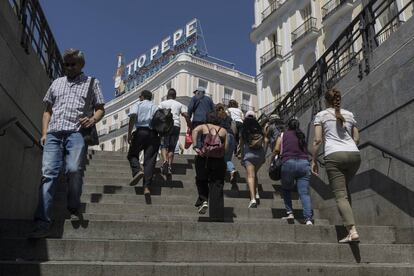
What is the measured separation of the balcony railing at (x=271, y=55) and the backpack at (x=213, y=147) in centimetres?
2894

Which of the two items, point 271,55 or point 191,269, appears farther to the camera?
point 271,55

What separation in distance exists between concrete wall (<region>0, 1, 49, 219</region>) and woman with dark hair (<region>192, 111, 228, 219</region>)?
2.50 m

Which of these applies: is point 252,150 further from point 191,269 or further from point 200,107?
point 191,269

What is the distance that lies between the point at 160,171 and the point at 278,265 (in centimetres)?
462

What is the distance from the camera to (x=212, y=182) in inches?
242

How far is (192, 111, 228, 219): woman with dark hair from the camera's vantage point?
603 centimetres

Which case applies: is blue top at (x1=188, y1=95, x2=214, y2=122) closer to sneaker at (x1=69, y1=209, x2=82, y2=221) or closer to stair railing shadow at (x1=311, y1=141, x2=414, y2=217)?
A: stair railing shadow at (x1=311, y1=141, x2=414, y2=217)

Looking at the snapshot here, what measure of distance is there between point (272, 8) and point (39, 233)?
34.3 meters

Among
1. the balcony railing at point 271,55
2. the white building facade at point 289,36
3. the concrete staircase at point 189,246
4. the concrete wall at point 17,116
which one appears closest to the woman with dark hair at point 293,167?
the concrete staircase at point 189,246

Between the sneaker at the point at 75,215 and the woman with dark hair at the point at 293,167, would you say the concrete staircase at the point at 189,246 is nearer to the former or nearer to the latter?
the sneaker at the point at 75,215

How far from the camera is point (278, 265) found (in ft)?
15.0

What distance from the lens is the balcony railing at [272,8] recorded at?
35.2 meters

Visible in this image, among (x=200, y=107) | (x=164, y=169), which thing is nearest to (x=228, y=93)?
(x=200, y=107)

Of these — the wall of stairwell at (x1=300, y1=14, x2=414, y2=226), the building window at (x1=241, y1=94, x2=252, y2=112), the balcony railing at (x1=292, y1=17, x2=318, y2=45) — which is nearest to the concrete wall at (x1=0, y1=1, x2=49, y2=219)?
the wall of stairwell at (x1=300, y1=14, x2=414, y2=226)
